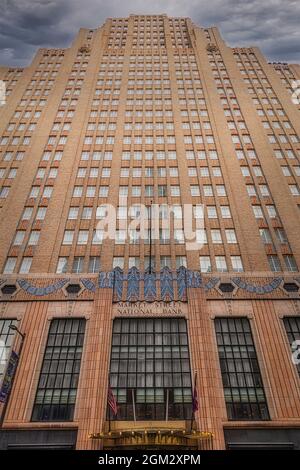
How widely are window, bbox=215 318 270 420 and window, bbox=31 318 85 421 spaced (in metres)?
12.6

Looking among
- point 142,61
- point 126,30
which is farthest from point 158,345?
point 126,30

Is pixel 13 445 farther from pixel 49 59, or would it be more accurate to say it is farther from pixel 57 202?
pixel 49 59

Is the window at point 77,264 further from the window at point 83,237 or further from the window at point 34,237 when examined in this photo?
the window at point 34,237

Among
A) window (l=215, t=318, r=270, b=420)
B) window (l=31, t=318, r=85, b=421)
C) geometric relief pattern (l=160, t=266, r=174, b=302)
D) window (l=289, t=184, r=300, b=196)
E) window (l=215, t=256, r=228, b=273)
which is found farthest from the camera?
window (l=289, t=184, r=300, b=196)

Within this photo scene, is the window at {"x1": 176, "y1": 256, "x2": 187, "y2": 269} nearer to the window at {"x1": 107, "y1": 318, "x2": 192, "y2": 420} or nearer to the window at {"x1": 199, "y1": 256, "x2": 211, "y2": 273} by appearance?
the window at {"x1": 199, "y1": 256, "x2": 211, "y2": 273}

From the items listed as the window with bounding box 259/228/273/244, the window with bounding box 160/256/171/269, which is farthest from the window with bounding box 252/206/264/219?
the window with bounding box 160/256/171/269

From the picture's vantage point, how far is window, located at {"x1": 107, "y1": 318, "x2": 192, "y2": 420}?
2469 cm

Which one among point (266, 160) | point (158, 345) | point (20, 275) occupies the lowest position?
point (158, 345)

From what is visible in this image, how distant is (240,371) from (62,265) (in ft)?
65.9

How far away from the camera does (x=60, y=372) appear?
26.3 meters

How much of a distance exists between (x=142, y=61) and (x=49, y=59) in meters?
19.3

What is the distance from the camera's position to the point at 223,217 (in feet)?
121

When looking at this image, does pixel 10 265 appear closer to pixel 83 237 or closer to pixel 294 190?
pixel 83 237

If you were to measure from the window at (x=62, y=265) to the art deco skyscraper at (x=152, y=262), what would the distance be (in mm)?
148
